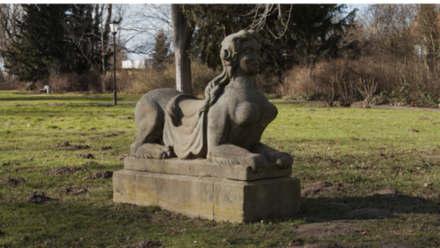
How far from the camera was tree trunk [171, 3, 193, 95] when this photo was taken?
25922 mm

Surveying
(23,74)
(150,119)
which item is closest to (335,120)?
(150,119)

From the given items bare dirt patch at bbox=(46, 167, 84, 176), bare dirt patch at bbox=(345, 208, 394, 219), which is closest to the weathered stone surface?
bare dirt patch at bbox=(345, 208, 394, 219)

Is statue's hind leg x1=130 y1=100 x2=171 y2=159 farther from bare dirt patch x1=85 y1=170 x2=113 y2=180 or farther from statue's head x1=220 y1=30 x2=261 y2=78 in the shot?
bare dirt patch x1=85 y1=170 x2=113 y2=180

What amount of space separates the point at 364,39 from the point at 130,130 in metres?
36.4

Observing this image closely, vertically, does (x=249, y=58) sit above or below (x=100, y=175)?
above

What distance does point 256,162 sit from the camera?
18.5 ft

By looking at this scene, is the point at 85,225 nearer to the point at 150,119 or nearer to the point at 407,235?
the point at 150,119

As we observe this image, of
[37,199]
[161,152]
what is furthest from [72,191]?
[161,152]

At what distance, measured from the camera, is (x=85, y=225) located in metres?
5.82

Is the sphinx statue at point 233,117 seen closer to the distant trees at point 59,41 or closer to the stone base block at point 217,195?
the stone base block at point 217,195

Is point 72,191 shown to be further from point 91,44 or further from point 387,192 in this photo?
point 91,44

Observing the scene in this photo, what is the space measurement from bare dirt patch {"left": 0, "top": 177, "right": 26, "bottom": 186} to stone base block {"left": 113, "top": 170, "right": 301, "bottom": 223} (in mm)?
2473

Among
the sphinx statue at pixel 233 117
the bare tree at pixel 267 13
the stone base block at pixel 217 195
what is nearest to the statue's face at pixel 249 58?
the sphinx statue at pixel 233 117

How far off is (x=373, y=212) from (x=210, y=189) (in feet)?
7.03
